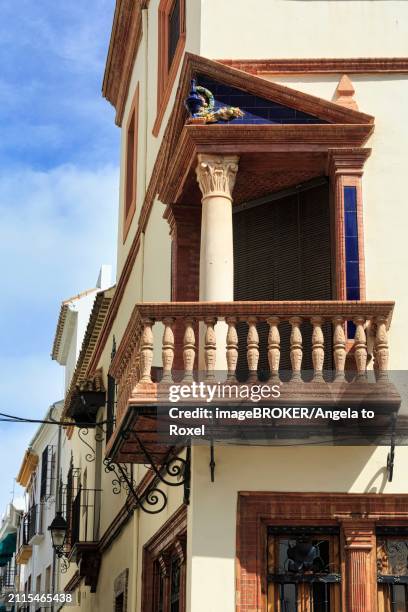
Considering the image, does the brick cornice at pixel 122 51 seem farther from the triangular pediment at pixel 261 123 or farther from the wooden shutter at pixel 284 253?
the wooden shutter at pixel 284 253

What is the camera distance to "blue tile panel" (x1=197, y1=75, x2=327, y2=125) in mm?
13703

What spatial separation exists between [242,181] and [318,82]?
147 centimetres

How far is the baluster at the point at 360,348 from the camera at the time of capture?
12.0 meters

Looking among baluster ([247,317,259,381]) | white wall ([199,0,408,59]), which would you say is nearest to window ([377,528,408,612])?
baluster ([247,317,259,381])

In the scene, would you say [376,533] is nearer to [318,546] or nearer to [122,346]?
[318,546]

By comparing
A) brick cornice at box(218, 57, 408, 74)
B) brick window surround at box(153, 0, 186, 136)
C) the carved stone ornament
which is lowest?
the carved stone ornament

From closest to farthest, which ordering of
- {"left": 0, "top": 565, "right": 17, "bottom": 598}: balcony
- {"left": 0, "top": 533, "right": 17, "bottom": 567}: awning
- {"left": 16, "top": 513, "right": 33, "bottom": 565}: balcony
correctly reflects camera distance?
{"left": 16, "top": 513, "right": 33, "bottom": 565}: balcony
{"left": 0, "top": 533, "right": 17, "bottom": 567}: awning
{"left": 0, "top": 565, "right": 17, "bottom": 598}: balcony

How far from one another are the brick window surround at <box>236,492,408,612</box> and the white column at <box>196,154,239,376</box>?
152 cm

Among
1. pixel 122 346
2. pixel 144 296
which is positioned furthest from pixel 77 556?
pixel 122 346

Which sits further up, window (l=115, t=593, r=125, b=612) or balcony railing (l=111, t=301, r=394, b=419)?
balcony railing (l=111, t=301, r=394, b=419)

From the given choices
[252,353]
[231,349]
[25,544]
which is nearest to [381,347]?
[252,353]

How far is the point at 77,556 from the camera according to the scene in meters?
24.3

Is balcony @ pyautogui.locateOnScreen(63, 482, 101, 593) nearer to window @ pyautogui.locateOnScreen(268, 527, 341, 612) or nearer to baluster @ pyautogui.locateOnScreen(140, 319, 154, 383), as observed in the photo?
window @ pyautogui.locateOnScreen(268, 527, 341, 612)

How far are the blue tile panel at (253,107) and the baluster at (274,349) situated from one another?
2641mm
